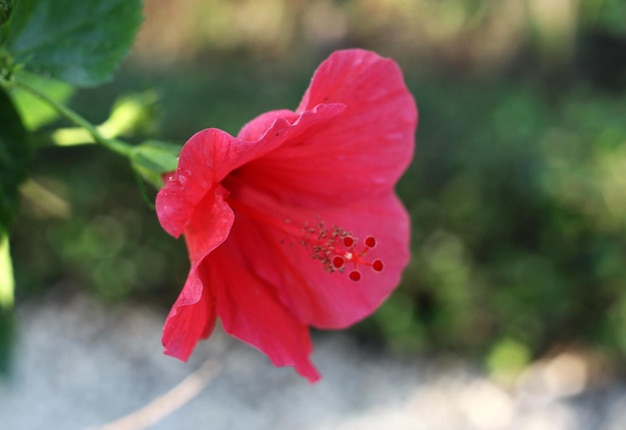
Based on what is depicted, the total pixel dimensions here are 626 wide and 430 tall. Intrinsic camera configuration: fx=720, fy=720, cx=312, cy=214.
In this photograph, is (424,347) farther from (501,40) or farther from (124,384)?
(501,40)

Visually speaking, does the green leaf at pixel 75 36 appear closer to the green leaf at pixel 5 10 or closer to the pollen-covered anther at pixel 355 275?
the green leaf at pixel 5 10

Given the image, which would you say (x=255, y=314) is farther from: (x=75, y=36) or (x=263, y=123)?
(x=75, y=36)

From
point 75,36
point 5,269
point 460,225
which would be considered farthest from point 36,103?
point 460,225

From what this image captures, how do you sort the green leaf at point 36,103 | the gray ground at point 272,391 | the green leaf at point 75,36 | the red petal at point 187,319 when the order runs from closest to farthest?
1. the red petal at point 187,319
2. the green leaf at point 75,36
3. the green leaf at point 36,103
4. the gray ground at point 272,391

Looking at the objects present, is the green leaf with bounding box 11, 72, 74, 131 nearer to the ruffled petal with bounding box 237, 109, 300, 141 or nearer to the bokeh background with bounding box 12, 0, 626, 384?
the ruffled petal with bounding box 237, 109, 300, 141

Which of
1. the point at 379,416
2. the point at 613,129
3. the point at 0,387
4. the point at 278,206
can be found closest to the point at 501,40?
the point at 613,129

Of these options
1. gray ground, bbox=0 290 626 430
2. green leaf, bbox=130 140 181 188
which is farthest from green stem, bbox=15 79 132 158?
gray ground, bbox=0 290 626 430

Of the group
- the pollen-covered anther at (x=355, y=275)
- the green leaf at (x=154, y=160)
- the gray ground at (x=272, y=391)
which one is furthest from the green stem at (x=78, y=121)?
the gray ground at (x=272, y=391)
